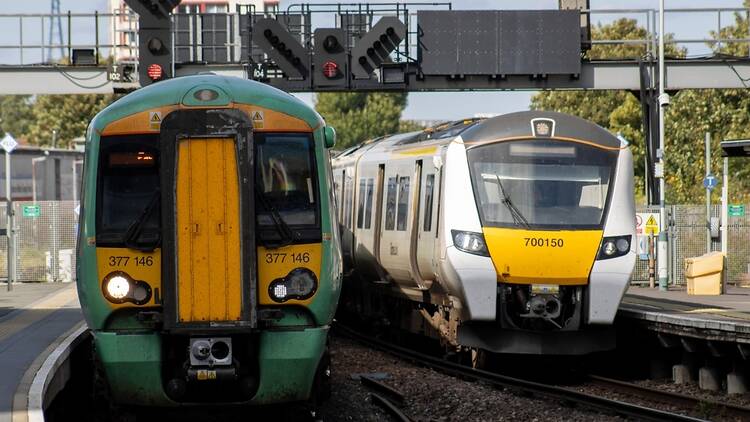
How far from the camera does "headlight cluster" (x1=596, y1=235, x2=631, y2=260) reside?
16.2m

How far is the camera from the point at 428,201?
17625mm

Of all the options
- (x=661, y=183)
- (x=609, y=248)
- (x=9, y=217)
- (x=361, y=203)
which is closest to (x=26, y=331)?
(x=609, y=248)

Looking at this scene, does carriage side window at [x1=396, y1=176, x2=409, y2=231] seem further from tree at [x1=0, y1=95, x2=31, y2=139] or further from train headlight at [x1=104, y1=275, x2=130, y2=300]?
tree at [x1=0, y1=95, x2=31, y2=139]

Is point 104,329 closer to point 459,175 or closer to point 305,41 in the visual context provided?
point 459,175

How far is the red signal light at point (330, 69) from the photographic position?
25.6 meters

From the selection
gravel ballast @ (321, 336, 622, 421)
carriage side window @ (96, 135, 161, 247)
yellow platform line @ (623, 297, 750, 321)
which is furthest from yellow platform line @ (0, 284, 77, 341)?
yellow platform line @ (623, 297, 750, 321)

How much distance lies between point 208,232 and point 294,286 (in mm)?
814

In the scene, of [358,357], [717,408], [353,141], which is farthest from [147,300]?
[353,141]

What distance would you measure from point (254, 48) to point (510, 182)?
15.8 meters

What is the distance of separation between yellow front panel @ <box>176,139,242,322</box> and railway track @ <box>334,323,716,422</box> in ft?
15.3

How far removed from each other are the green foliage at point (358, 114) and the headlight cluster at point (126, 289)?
96919 mm

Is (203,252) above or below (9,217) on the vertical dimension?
below

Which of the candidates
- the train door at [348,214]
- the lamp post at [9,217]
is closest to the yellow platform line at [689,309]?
the train door at [348,214]

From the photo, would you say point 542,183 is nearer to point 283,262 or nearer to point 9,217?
point 283,262
